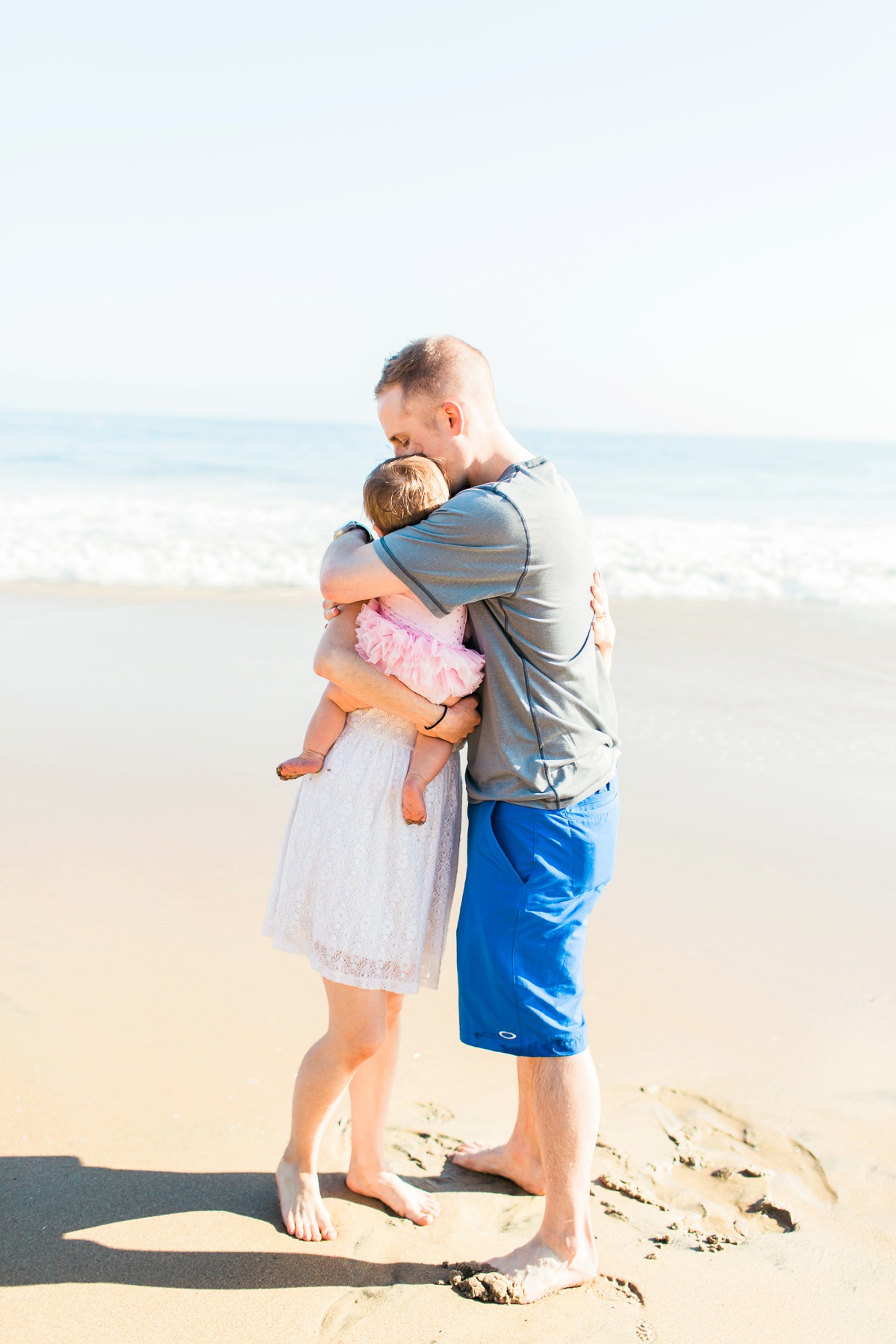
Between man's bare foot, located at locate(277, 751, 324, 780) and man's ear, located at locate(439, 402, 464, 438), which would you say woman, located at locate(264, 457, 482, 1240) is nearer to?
man's bare foot, located at locate(277, 751, 324, 780)

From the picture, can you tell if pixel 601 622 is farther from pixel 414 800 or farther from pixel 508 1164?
pixel 508 1164

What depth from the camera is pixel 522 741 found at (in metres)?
2.26

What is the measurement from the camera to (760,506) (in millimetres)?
22344

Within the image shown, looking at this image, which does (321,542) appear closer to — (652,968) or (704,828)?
(704,828)

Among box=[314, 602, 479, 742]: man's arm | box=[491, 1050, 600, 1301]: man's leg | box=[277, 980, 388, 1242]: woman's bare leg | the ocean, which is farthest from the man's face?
the ocean

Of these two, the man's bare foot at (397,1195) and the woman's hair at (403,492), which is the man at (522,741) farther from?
the man's bare foot at (397,1195)

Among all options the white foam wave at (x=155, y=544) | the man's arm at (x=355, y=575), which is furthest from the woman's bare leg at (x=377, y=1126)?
the white foam wave at (x=155, y=544)

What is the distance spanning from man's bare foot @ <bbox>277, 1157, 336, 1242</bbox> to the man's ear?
1768 millimetres

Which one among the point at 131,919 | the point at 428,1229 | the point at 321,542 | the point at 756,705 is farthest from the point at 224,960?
the point at 321,542

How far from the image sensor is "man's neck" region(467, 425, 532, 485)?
2.38 metres

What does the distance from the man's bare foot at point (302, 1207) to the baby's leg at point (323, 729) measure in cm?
96

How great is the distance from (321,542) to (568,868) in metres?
11.0

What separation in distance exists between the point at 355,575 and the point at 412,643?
0.62 ft

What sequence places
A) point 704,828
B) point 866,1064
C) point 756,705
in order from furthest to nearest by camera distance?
point 756,705 < point 704,828 < point 866,1064
